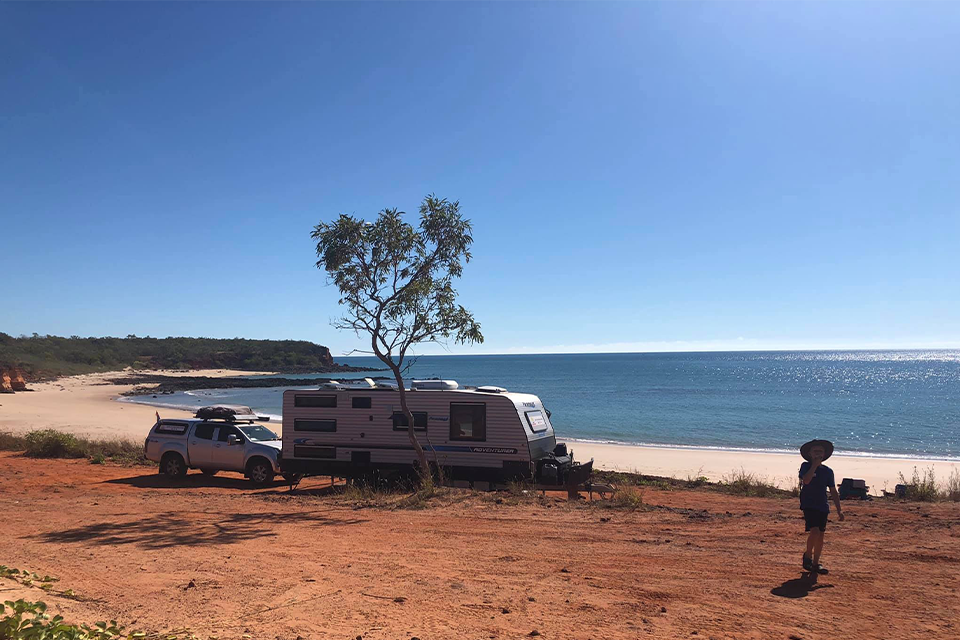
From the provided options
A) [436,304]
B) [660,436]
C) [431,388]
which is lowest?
[660,436]

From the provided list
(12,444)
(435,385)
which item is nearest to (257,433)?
(435,385)

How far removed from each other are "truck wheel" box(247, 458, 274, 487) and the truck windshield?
2.32 ft

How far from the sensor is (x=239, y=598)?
5.97 meters

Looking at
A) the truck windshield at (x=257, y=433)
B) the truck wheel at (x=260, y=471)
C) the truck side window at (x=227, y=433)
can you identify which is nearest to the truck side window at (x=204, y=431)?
the truck side window at (x=227, y=433)

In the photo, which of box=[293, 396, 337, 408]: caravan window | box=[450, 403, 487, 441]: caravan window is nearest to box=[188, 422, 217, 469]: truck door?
box=[293, 396, 337, 408]: caravan window

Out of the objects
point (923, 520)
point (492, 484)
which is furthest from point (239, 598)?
point (923, 520)

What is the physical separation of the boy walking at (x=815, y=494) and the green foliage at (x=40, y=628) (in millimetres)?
6754

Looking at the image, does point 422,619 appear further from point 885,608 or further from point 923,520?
point 923,520

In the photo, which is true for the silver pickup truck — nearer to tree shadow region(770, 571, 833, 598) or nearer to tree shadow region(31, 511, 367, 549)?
tree shadow region(31, 511, 367, 549)

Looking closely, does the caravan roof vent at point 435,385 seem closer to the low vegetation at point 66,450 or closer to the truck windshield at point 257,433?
the truck windshield at point 257,433

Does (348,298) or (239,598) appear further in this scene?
(348,298)

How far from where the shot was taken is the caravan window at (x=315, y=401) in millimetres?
15797

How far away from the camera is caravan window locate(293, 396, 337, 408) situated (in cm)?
1580

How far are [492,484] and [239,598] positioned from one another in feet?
29.8
